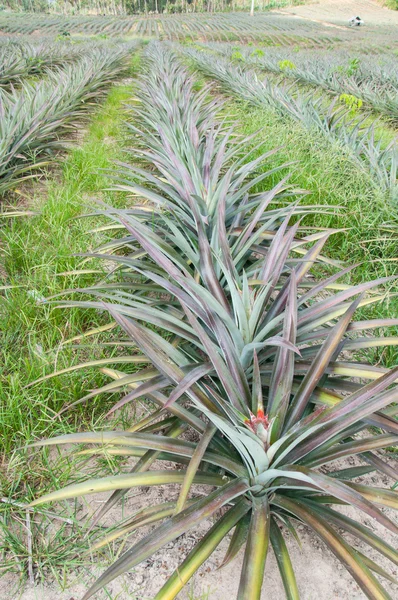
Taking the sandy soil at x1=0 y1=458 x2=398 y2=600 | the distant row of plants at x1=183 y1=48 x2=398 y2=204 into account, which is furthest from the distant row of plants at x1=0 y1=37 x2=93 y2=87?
the sandy soil at x1=0 y1=458 x2=398 y2=600

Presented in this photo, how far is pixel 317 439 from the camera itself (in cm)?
83

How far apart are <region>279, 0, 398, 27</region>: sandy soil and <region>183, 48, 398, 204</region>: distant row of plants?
43.2m

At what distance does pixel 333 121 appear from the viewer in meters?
3.60

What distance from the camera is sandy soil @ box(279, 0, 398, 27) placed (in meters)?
42.1

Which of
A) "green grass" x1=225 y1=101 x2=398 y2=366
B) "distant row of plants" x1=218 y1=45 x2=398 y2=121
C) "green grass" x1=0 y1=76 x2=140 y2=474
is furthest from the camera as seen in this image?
"distant row of plants" x1=218 y1=45 x2=398 y2=121

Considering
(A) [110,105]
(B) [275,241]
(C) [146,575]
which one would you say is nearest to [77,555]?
(C) [146,575]

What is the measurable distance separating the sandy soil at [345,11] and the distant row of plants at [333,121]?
142 ft

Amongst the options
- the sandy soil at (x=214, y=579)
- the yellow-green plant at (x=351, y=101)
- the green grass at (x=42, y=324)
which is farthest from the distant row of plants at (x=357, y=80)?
the sandy soil at (x=214, y=579)

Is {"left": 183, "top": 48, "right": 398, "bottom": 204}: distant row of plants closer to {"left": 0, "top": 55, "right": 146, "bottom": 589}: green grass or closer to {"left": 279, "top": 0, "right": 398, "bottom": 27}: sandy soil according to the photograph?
{"left": 0, "top": 55, "right": 146, "bottom": 589}: green grass

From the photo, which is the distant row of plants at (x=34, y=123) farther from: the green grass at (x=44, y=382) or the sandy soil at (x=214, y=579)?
the sandy soil at (x=214, y=579)

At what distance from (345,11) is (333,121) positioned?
55.3 metres

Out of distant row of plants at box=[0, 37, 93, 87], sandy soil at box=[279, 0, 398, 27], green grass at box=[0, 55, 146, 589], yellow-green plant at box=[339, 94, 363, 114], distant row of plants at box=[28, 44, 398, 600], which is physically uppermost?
sandy soil at box=[279, 0, 398, 27]

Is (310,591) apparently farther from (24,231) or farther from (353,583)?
(24,231)

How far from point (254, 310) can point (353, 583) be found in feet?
2.13
